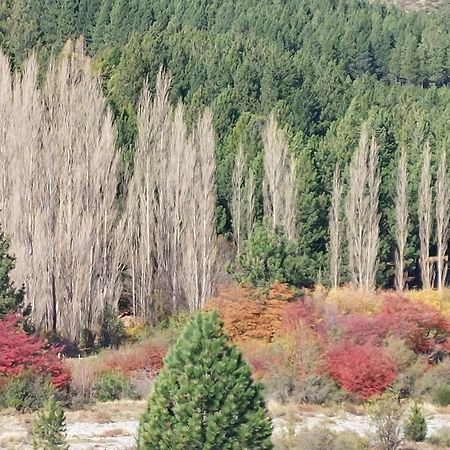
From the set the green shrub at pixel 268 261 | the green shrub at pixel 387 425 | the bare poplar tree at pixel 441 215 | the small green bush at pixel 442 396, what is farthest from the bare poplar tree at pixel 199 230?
the green shrub at pixel 387 425

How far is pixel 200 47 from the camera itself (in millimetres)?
59375

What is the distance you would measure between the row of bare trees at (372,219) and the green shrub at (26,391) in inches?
772

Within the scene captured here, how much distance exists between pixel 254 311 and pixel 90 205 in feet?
28.0

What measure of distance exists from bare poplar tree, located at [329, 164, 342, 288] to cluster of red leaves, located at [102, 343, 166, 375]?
14.6 m

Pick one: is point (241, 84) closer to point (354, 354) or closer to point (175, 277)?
point (175, 277)

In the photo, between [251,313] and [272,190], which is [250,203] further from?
[251,313]

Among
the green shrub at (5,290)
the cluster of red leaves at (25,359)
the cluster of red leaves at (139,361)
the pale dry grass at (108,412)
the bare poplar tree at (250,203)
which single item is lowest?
the pale dry grass at (108,412)

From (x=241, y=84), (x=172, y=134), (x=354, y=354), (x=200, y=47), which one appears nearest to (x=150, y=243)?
(x=172, y=134)

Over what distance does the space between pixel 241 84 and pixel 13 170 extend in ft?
75.1

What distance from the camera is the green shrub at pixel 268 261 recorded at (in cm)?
2823

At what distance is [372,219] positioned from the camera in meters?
40.3

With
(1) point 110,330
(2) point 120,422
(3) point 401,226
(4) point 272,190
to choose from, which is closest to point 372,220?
(3) point 401,226

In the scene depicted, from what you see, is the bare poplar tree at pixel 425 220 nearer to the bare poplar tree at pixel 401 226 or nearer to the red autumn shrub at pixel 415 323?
the bare poplar tree at pixel 401 226

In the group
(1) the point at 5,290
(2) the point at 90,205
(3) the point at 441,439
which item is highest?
(2) the point at 90,205
